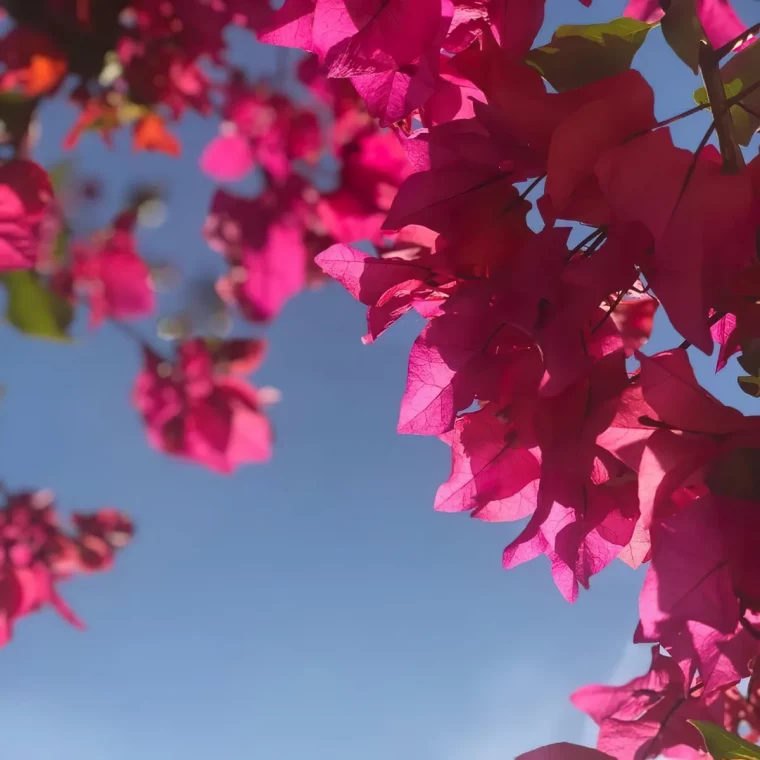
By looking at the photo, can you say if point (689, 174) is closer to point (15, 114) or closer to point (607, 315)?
point (607, 315)

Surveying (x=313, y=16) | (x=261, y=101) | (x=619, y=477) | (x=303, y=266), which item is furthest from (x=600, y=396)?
(x=261, y=101)

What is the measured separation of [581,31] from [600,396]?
10cm

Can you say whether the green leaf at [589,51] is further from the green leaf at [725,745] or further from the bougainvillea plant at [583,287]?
the green leaf at [725,745]

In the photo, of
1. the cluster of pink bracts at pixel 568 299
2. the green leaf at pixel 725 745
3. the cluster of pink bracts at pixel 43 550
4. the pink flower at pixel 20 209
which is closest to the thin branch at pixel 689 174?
the cluster of pink bracts at pixel 568 299

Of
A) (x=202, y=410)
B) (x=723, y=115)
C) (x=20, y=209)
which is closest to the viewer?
(x=723, y=115)

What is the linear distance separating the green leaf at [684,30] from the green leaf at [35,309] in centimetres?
28

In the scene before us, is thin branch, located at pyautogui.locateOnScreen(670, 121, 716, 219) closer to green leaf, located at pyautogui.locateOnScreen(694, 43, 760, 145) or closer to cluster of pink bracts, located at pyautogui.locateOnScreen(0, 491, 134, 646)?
green leaf, located at pyautogui.locateOnScreen(694, 43, 760, 145)

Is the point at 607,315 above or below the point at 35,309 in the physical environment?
below

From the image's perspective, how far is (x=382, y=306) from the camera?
20cm

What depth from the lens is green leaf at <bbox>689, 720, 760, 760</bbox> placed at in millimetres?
180

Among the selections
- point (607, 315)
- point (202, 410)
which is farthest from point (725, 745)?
point (202, 410)

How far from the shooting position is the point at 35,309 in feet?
1.07

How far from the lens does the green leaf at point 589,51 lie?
7.3 inches

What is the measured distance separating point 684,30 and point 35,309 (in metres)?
0.30
